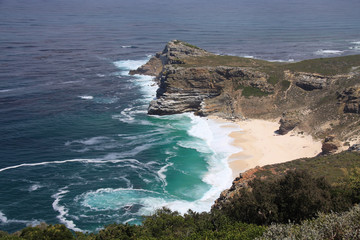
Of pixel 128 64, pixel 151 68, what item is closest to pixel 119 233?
pixel 151 68

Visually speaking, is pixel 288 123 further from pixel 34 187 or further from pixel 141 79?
pixel 141 79

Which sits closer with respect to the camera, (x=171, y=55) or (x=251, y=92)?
(x=251, y=92)

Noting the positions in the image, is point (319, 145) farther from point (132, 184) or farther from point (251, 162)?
point (132, 184)

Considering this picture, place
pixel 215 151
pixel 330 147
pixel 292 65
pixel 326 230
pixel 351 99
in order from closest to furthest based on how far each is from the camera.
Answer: pixel 326 230, pixel 330 147, pixel 215 151, pixel 351 99, pixel 292 65

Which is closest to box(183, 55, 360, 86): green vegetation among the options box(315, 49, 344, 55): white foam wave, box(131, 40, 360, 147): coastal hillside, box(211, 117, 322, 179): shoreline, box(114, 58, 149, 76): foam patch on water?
box(131, 40, 360, 147): coastal hillside

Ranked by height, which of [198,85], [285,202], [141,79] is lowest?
[141,79]

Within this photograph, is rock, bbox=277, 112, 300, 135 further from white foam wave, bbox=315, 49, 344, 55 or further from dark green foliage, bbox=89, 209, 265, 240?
white foam wave, bbox=315, 49, 344, 55

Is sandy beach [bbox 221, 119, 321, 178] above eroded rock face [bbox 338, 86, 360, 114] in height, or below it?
below

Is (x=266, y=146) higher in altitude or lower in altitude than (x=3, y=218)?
higher
